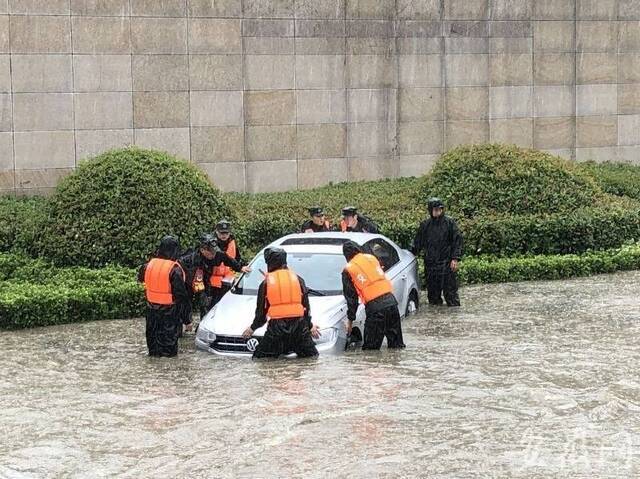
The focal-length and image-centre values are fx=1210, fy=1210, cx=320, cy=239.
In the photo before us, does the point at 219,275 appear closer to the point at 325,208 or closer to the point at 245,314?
the point at 245,314

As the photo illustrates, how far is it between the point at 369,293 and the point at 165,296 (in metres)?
2.16

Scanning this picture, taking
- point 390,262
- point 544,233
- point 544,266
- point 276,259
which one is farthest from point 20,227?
point 544,233

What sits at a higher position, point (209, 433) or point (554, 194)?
point (554, 194)

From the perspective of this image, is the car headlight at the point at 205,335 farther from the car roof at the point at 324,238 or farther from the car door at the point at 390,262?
the car door at the point at 390,262

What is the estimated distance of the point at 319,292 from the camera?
13.4 m

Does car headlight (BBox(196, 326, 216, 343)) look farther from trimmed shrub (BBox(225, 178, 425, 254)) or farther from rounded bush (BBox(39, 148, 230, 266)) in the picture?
trimmed shrub (BBox(225, 178, 425, 254))

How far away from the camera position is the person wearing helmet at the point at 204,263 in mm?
14023

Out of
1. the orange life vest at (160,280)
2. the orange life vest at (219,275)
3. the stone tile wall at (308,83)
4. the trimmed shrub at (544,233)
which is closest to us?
the orange life vest at (160,280)

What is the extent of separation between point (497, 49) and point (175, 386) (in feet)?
48.8

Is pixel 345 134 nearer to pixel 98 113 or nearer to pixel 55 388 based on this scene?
pixel 98 113

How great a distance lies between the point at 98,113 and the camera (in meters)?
20.7

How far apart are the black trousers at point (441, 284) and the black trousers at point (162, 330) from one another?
4.32 m

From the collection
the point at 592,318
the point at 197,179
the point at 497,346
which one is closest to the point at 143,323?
the point at 197,179

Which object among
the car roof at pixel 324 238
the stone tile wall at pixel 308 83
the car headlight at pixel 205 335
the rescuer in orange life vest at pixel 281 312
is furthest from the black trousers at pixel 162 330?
the stone tile wall at pixel 308 83
